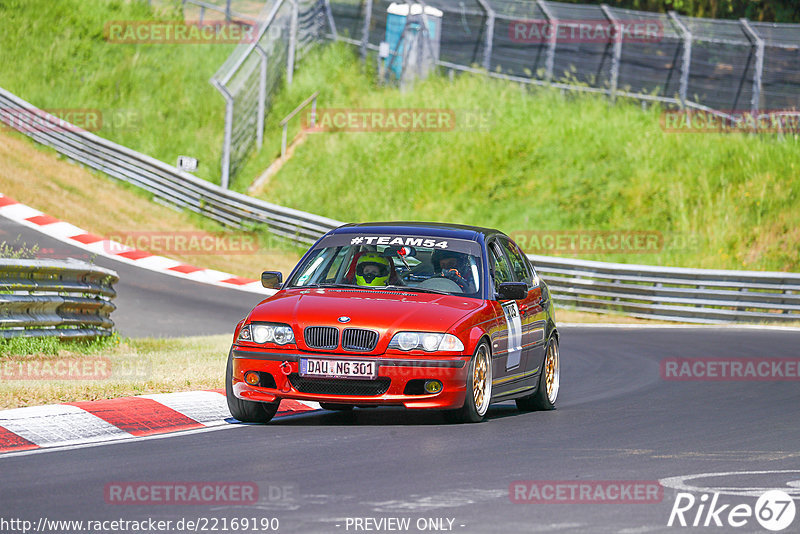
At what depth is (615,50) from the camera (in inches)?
1289

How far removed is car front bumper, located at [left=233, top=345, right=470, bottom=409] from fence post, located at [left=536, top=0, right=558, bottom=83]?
80.0 ft

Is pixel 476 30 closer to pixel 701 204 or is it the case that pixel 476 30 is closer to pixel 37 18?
pixel 701 204

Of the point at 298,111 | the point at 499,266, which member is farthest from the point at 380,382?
the point at 298,111

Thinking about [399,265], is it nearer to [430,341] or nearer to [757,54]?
[430,341]

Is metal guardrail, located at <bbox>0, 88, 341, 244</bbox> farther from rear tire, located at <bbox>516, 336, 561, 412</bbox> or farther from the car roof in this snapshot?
the car roof

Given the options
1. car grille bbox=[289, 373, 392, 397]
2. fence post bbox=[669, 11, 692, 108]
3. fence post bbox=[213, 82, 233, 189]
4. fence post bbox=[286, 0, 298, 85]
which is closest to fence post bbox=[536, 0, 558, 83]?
fence post bbox=[669, 11, 692, 108]

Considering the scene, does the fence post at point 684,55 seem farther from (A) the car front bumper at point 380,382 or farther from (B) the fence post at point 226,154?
(A) the car front bumper at point 380,382

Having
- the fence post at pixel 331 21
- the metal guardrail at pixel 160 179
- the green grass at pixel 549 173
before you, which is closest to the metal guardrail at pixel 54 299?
the metal guardrail at pixel 160 179

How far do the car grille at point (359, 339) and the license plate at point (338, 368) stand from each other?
0.34 feet

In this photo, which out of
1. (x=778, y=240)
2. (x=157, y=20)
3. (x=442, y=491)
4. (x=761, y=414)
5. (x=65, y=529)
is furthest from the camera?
(x=157, y=20)

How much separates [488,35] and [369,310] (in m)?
26.3

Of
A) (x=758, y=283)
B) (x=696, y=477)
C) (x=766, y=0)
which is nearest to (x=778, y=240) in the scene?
(x=758, y=283)

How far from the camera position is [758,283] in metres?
24.2

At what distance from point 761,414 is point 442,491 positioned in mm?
4970
